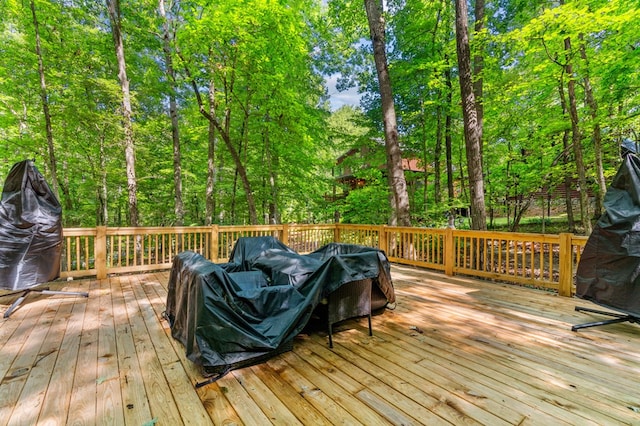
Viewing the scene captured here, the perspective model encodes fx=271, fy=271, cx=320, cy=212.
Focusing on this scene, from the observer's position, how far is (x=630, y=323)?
9.28ft

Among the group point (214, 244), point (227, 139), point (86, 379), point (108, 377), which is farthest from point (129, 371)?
point (227, 139)

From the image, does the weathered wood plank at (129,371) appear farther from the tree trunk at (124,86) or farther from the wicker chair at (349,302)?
the tree trunk at (124,86)

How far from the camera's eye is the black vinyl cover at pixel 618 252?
2453 mm

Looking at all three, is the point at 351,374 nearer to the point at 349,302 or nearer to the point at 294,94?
the point at 349,302

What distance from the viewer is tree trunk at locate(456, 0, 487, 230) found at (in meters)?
4.92

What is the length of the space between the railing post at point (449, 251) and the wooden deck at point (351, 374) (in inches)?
67.3

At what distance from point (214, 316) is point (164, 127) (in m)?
9.51

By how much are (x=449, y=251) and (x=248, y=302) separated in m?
3.90

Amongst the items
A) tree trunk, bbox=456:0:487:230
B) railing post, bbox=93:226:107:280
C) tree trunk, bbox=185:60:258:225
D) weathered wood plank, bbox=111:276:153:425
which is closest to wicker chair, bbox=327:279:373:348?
weathered wood plank, bbox=111:276:153:425

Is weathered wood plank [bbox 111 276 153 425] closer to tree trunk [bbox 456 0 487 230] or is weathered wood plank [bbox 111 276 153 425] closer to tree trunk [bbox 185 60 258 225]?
tree trunk [bbox 185 60 258 225]

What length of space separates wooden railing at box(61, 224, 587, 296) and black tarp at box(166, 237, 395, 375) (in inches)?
96.9

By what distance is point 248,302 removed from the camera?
210 cm

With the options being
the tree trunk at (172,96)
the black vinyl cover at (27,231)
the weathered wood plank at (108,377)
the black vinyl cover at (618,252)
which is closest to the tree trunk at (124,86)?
the tree trunk at (172,96)

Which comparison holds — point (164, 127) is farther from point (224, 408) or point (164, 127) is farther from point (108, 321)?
point (224, 408)
